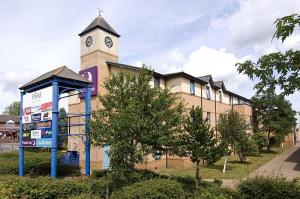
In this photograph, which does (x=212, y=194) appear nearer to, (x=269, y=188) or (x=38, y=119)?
(x=269, y=188)

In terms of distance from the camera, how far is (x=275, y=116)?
4575 centimetres

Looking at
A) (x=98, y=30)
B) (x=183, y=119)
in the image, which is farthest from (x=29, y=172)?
(x=98, y=30)

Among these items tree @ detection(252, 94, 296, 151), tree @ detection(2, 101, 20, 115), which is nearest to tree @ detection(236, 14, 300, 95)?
tree @ detection(252, 94, 296, 151)

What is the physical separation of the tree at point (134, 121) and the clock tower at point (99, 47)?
9441mm

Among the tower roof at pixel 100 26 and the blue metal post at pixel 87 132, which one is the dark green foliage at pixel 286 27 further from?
the tower roof at pixel 100 26

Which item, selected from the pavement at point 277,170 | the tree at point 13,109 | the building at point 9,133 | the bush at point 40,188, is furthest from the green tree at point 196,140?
the tree at point 13,109

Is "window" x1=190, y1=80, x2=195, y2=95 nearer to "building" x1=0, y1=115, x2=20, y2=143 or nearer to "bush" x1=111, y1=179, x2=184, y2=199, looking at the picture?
"bush" x1=111, y1=179, x2=184, y2=199

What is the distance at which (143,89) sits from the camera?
50.3 feet

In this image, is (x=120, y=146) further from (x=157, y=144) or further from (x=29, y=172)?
(x=29, y=172)

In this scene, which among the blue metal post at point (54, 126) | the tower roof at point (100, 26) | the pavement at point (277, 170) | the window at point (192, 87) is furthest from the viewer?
the window at point (192, 87)

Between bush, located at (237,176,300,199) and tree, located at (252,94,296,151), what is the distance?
33878 millimetres

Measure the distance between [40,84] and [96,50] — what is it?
783cm

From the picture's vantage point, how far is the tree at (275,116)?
44.9 meters

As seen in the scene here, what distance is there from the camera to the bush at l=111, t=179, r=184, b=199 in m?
10.7
